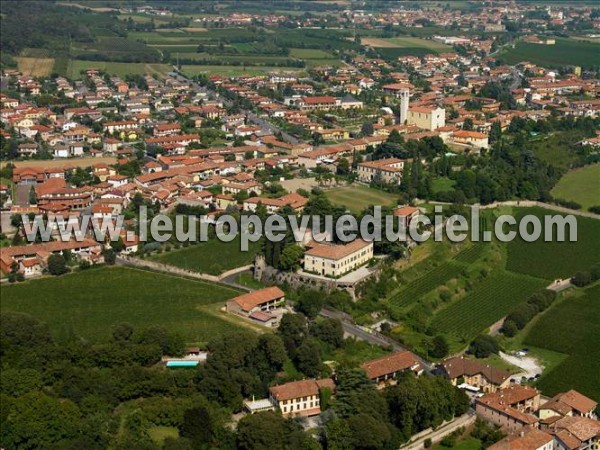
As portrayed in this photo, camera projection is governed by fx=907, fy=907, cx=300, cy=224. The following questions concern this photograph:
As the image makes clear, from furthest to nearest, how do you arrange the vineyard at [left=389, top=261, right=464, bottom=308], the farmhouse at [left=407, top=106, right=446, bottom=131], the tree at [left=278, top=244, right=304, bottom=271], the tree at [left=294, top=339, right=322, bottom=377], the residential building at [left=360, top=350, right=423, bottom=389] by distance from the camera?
the farmhouse at [left=407, top=106, right=446, bottom=131]
the tree at [left=278, top=244, right=304, bottom=271]
the vineyard at [left=389, top=261, right=464, bottom=308]
the tree at [left=294, top=339, right=322, bottom=377]
the residential building at [left=360, top=350, right=423, bottom=389]

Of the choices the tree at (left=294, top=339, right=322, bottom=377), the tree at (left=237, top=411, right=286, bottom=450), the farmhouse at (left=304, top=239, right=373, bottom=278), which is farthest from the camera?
the farmhouse at (left=304, top=239, right=373, bottom=278)

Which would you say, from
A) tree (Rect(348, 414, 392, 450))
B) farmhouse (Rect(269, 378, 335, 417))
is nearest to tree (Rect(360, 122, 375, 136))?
farmhouse (Rect(269, 378, 335, 417))

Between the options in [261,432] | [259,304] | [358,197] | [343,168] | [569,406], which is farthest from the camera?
[343,168]

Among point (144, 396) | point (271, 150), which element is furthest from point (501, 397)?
point (271, 150)

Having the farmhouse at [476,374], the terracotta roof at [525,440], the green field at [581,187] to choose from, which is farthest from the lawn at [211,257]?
the green field at [581,187]

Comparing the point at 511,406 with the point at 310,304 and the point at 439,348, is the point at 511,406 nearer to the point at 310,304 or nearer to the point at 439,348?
the point at 439,348

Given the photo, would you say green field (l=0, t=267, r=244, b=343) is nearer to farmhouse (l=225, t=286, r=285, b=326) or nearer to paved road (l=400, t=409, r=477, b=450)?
farmhouse (l=225, t=286, r=285, b=326)

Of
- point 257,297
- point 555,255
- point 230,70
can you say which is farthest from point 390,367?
point 230,70

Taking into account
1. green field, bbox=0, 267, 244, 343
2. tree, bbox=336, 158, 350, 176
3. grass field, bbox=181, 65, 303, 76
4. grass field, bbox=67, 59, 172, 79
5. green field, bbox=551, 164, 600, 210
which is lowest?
green field, bbox=0, 267, 244, 343
